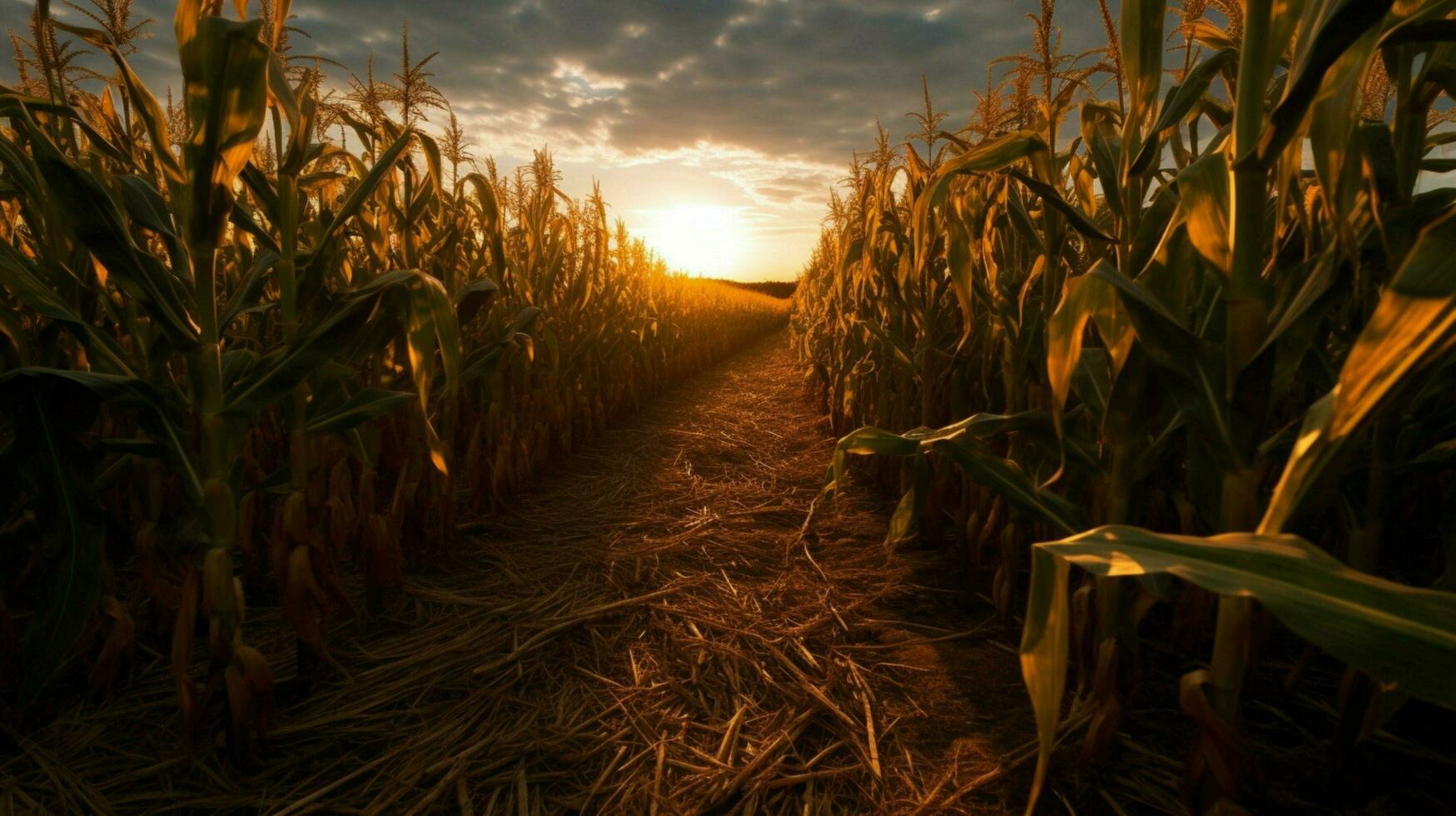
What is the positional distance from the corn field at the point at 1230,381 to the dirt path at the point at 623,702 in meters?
0.28

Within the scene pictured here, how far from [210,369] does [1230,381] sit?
1.69 metres

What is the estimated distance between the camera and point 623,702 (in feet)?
4.83

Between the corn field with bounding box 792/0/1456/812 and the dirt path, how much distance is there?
0.28 meters

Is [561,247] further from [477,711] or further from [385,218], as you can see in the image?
[477,711]

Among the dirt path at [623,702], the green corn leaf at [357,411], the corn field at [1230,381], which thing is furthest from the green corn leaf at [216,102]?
the corn field at [1230,381]

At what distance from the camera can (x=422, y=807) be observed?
1.16m

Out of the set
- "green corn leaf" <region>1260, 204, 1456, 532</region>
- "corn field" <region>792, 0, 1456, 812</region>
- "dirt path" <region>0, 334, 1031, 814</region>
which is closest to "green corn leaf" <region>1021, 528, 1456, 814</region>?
"corn field" <region>792, 0, 1456, 812</region>

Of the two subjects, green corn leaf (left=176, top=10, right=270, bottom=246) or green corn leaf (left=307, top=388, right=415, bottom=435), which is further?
green corn leaf (left=307, top=388, right=415, bottom=435)

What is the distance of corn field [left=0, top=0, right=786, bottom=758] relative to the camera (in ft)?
3.35

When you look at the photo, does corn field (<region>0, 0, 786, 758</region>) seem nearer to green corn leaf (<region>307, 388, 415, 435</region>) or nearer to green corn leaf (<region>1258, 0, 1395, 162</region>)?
green corn leaf (<region>307, 388, 415, 435</region>)

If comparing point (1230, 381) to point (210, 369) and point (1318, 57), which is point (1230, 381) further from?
point (210, 369)

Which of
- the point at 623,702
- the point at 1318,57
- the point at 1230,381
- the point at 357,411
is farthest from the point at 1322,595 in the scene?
the point at 357,411

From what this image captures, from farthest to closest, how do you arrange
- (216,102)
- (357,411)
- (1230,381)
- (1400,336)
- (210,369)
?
(357,411) → (210,369) → (216,102) → (1230,381) → (1400,336)

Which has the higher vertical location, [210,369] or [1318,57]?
[1318,57]
